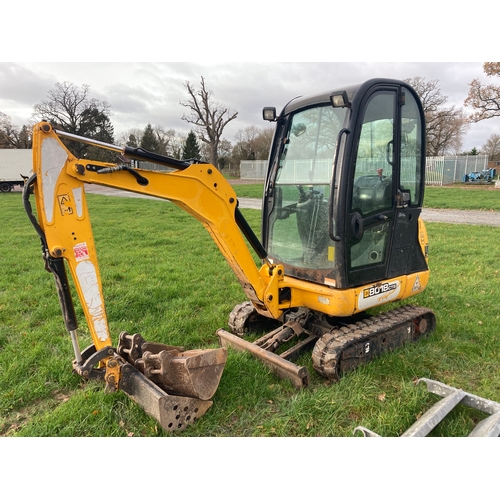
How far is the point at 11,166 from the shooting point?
98.9 ft

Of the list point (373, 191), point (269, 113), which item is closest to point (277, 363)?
point (373, 191)

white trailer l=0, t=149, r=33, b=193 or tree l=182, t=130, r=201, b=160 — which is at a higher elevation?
tree l=182, t=130, r=201, b=160

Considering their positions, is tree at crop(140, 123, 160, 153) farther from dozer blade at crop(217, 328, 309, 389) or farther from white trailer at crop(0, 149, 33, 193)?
dozer blade at crop(217, 328, 309, 389)

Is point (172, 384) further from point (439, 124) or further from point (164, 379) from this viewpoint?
point (439, 124)

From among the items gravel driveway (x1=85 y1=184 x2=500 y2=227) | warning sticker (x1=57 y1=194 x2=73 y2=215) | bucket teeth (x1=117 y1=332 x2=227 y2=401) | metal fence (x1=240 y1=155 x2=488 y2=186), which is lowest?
bucket teeth (x1=117 y1=332 x2=227 y2=401)

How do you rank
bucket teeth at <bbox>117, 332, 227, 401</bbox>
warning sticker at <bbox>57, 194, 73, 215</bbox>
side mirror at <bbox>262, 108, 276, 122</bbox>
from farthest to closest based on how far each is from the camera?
side mirror at <bbox>262, 108, 276, 122</bbox> < bucket teeth at <bbox>117, 332, 227, 401</bbox> < warning sticker at <bbox>57, 194, 73, 215</bbox>

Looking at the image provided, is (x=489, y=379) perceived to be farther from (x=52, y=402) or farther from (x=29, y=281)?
(x=29, y=281)

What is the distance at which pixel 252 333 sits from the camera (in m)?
4.62

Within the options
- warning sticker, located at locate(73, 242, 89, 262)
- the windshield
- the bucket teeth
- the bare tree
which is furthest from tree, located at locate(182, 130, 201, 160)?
warning sticker, located at locate(73, 242, 89, 262)

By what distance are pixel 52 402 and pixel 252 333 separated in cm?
216

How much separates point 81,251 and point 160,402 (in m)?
1.24

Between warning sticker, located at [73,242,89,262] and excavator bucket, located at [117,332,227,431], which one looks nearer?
warning sticker, located at [73,242,89,262]

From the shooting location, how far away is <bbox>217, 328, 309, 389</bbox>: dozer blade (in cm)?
348

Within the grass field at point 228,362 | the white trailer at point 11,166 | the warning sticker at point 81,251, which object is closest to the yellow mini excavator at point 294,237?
the warning sticker at point 81,251
